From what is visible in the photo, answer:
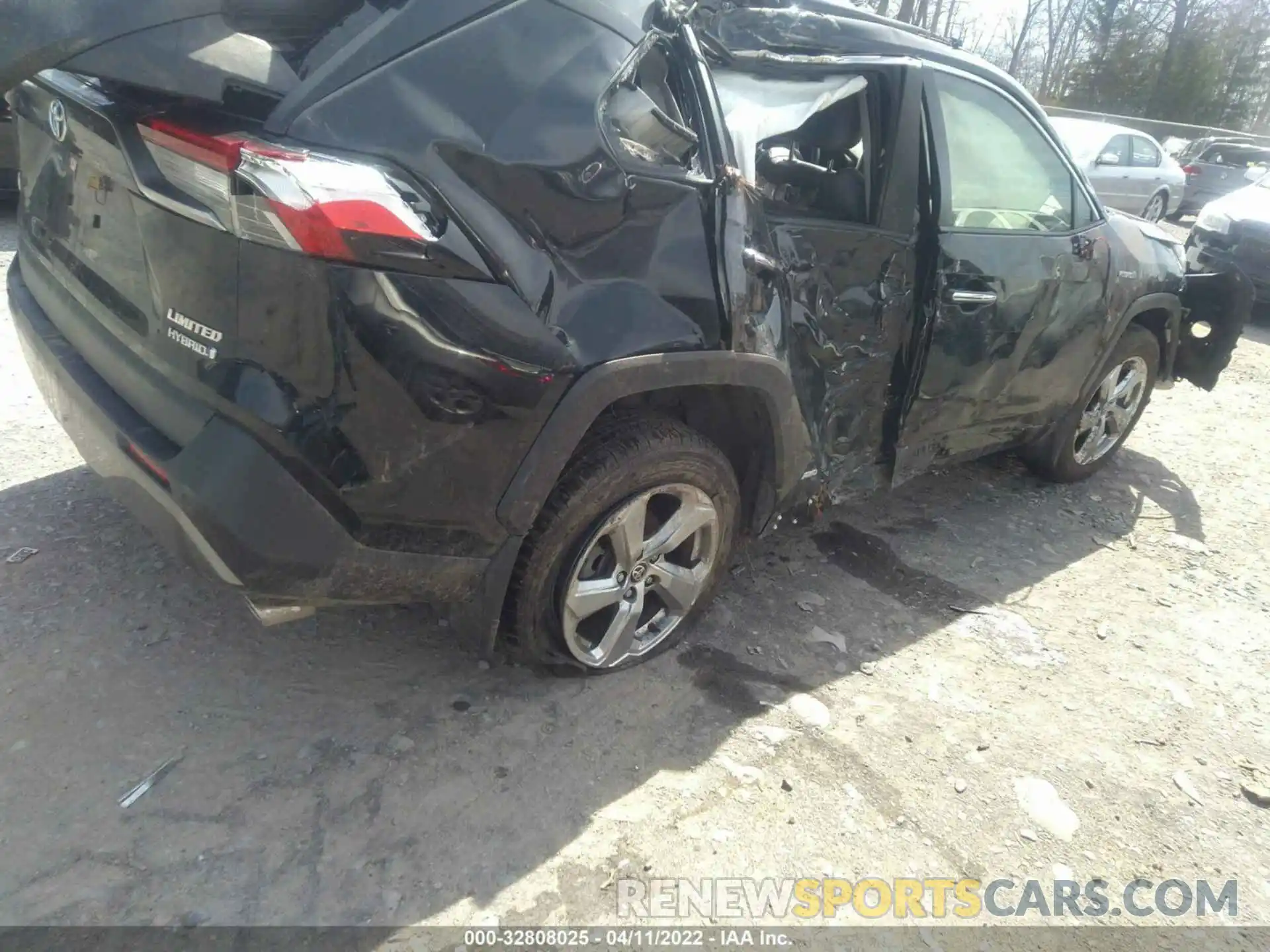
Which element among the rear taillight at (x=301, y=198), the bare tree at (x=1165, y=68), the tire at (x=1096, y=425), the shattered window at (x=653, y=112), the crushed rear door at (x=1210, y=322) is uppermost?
the bare tree at (x=1165, y=68)

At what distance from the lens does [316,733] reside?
244 centimetres

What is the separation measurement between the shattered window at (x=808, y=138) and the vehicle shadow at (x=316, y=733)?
140 centimetres

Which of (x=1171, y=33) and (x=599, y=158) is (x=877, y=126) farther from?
(x=1171, y=33)

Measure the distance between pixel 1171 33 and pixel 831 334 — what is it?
35158 mm

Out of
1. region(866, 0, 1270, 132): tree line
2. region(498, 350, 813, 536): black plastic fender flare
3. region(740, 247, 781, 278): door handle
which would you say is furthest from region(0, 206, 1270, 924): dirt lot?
region(866, 0, 1270, 132): tree line

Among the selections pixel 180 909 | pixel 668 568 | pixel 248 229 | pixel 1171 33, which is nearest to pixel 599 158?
pixel 248 229

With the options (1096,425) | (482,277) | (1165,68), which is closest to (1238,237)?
(1096,425)

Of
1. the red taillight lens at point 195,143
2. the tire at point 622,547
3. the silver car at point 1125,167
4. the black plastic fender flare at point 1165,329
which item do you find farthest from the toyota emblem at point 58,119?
the silver car at point 1125,167

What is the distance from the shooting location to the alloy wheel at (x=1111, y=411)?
14.7 ft

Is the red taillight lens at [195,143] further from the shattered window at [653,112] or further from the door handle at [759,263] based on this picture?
the door handle at [759,263]

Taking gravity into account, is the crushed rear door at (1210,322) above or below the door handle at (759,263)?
below

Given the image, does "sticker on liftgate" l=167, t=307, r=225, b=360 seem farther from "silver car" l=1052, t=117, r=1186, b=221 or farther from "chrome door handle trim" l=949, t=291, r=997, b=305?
"silver car" l=1052, t=117, r=1186, b=221

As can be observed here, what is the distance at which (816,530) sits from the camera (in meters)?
3.90

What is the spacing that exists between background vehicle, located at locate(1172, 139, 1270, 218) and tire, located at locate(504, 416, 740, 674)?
55.8 ft
